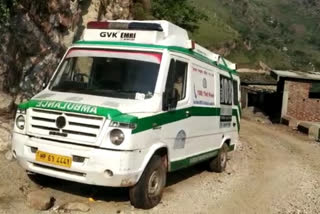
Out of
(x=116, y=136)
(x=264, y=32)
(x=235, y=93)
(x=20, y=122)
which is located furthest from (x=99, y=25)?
(x=264, y=32)

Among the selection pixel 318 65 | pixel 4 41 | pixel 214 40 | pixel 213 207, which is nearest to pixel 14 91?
pixel 4 41

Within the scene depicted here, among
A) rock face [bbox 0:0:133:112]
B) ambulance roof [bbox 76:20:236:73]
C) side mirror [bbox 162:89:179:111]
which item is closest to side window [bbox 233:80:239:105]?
ambulance roof [bbox 76:20:236:73]

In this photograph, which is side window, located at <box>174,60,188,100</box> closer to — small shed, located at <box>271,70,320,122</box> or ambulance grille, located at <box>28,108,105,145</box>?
ambulance grille, located at <box>28,108,105,145</box>

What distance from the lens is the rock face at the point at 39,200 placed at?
24.5ft

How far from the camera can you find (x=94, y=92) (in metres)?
8.01

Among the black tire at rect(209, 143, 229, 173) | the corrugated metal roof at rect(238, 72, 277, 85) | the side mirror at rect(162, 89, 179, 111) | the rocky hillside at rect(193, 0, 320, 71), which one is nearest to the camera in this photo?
the side mirror at rect(162, 89, 179, 111)

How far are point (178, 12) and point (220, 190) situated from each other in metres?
33.9

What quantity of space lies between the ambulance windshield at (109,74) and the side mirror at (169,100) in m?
0.25

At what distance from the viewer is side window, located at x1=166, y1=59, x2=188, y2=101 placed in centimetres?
830

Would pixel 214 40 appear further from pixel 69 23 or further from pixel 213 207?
pixel 213 207

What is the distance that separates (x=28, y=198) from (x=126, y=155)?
1.92 meters

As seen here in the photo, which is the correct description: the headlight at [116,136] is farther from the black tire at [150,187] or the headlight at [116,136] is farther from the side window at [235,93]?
the side window at [235,93]

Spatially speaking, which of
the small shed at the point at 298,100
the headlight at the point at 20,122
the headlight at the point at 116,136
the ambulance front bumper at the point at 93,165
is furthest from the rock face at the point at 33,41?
the small shed at the point at 298,100

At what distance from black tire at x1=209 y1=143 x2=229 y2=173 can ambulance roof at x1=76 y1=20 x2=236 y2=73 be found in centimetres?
344
